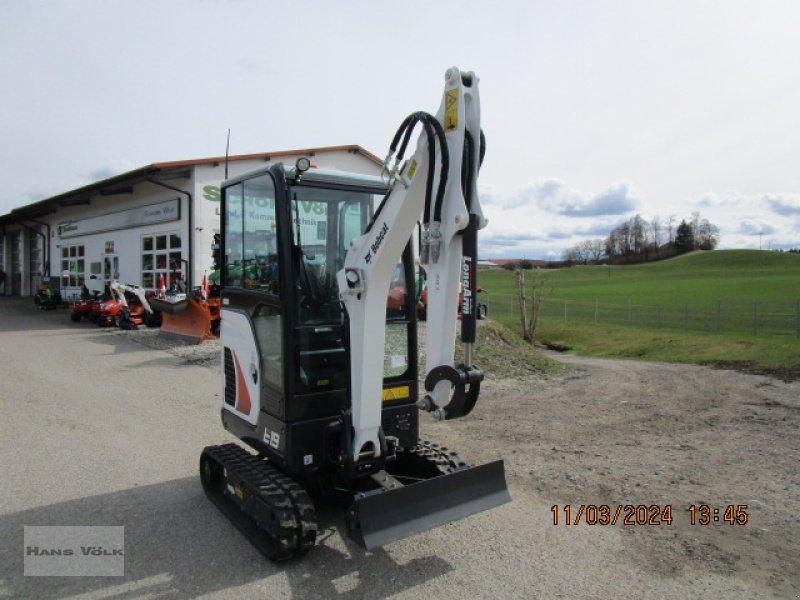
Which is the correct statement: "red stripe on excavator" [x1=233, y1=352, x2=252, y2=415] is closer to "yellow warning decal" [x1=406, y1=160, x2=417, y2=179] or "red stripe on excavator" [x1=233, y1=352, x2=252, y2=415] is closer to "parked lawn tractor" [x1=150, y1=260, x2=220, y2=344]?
"yellow warning decal" [x1=406, y1=160, x2=417, y2=179]

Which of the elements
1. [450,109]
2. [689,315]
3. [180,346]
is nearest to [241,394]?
[450,109]

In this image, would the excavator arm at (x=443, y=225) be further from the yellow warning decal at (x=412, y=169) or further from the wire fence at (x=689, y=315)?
the wire fence at (x=689, y=315)

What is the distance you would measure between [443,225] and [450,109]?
681 millimetres

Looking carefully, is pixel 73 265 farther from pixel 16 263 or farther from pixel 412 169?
pixel 412 169

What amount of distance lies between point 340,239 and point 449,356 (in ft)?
4.66

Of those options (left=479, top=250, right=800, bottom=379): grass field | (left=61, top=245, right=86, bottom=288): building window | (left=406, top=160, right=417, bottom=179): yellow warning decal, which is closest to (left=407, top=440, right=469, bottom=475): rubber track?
(left=406, top=160, right=417, bottom=179): yellow warning decal

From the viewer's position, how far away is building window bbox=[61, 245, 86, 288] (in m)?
28.2

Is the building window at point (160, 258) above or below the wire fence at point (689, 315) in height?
above

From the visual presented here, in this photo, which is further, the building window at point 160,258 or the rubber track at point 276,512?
the building window at point 160,258

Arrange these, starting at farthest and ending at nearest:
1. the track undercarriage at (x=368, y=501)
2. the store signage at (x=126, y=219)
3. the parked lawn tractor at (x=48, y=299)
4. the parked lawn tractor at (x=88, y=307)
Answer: the parked lawn tractor at (x=48, y=299) < the store signage at (x=126, y=219) < the parked lawn tractor at (x=88, y=307) < the track undercarriage at (x=368, y=501)

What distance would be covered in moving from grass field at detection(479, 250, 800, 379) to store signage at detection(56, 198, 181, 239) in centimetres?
1291

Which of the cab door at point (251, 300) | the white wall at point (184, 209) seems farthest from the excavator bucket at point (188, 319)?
the cab door at point (251, 300)
